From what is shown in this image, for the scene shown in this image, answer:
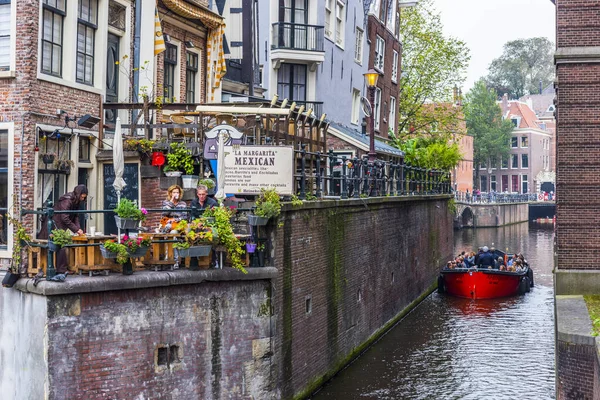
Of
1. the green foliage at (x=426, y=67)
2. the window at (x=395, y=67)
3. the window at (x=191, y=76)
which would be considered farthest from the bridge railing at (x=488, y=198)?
the window at (x=191, y=76)

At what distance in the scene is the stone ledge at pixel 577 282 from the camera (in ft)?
49.3

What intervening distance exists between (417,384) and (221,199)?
655cm

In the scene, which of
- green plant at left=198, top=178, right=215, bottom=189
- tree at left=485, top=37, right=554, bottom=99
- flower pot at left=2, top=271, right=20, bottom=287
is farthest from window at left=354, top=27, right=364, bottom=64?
tree at left=485, top=37, right=554, bottom=99

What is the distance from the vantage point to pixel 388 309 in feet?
71.2

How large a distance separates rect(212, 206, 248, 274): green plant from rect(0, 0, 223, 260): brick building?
3.12 metres

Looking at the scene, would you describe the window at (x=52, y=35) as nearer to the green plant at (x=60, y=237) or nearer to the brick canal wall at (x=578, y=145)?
the green plant at (x=60, y=237)

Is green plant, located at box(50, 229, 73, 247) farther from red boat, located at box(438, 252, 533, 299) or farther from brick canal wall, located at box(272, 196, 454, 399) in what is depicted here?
red boat, located at box(438, 252, 533, 299)

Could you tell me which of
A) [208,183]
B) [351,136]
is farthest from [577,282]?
[351,136]

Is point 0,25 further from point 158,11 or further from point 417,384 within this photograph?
point 417,384

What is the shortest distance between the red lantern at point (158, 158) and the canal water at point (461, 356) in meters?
4.91

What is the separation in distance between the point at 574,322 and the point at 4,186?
28.3ft

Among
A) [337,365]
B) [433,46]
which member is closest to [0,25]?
[337,365]

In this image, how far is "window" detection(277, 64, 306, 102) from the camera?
28.4 m

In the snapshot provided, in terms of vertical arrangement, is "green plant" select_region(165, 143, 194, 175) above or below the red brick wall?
above
